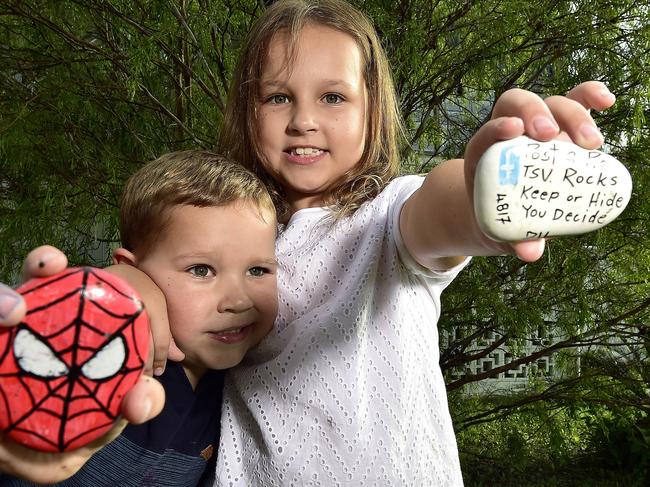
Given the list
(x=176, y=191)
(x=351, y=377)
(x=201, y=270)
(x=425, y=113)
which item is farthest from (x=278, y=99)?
(x=425, y=113)

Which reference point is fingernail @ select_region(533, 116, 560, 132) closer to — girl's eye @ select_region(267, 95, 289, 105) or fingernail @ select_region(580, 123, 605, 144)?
fingernail @ select_region(580, 123, 605, 144)

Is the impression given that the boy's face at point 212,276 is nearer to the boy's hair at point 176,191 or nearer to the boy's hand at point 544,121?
the boy's hair at point 176,191

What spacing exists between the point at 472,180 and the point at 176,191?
631 millimetres

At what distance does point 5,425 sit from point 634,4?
2.70 metres

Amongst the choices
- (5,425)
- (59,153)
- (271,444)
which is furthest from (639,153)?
(5,425)

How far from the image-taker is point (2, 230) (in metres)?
3.21

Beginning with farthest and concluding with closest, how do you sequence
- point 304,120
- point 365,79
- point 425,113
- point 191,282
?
1. point 425,113
2. point 365,79
3. point 304,120
4. point 191,282

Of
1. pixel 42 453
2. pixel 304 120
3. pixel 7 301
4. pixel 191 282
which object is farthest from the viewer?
pixel 304 120

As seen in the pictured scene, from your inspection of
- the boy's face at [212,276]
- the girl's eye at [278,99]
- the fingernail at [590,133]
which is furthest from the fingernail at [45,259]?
the girl's eye at [278,99]

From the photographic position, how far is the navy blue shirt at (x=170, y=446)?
1318 mm

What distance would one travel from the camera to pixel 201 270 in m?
1.34

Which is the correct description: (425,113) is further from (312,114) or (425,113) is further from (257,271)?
(257,271)

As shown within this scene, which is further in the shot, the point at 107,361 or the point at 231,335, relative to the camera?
the point at 231,335

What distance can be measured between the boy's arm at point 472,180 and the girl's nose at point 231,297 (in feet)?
1.04
